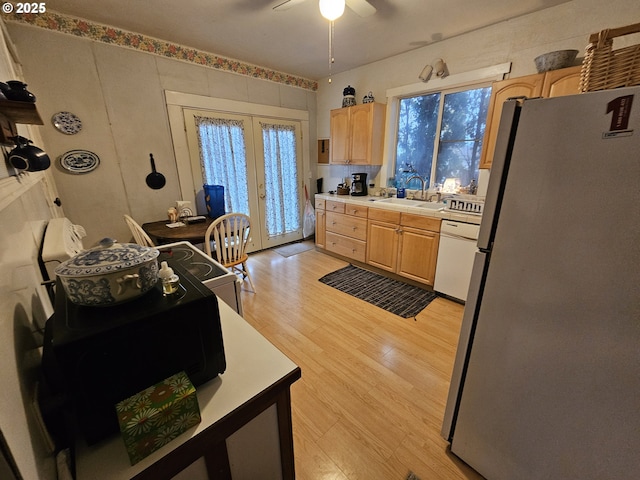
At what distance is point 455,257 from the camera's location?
2.47m

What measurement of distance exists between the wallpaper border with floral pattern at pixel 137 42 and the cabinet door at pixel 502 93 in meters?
2.76

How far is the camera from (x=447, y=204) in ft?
8.36

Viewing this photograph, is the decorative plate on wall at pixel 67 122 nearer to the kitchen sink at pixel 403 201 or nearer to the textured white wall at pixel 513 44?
the textured white wall at pixel 513 44

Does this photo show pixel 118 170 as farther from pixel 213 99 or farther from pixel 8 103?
pixel 8 103

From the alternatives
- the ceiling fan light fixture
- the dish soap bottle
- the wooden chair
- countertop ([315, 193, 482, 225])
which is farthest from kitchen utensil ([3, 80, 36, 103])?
countertop ([315, 193, 482, 225])

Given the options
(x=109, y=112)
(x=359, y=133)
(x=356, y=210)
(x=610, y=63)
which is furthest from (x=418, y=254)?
(x=109, y=112)

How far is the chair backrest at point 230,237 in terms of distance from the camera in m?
2.44

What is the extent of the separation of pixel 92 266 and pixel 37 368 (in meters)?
0.33

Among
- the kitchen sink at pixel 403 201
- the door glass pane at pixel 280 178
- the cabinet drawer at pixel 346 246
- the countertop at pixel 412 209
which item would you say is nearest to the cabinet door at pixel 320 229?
the cabinet drawer at pixel 346 246

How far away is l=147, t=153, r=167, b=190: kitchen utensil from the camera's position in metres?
2.87

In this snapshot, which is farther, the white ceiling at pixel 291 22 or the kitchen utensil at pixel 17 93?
the white ceiling at pixel 291 22

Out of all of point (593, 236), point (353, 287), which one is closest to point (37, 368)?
point (593, 236)

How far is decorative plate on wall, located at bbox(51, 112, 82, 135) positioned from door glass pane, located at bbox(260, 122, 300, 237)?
6.46 ft

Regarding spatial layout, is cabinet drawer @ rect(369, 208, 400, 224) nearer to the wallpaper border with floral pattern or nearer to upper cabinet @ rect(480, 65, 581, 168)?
upper cabinet @ rect(480, 65, 581, 168)
